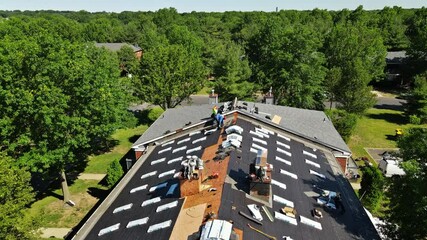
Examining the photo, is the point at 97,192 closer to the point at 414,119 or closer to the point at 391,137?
the point at 391,137

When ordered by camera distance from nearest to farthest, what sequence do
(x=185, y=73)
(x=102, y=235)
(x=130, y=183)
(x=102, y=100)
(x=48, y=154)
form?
(x=102, y=235)
(x=130, y=183)
(x=48, y=154)
(x=102, y=100)
(x=185, y=73)

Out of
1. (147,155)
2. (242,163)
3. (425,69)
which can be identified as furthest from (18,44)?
(425,69)

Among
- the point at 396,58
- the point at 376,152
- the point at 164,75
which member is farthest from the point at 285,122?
the point at 396,58

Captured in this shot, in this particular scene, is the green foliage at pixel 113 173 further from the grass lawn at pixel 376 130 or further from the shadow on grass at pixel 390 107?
the shadow on grass at pixel 390 107

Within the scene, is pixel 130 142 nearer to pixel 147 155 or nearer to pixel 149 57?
pixel 149 57

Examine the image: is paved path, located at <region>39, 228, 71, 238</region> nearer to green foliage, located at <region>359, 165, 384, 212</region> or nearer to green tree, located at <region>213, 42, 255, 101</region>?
green foliage, located at <region>359, 165, 384, 212</region>

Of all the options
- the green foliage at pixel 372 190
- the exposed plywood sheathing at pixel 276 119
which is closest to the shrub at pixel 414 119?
the green foliage at pixel 372 190
